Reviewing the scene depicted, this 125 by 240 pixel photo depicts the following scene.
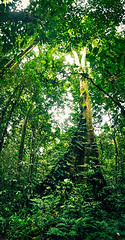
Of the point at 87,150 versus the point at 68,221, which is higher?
the point at 87,150

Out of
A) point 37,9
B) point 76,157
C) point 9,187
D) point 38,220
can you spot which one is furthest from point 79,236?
point 37,9

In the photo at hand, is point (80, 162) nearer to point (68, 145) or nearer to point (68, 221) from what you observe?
point (68, 145)

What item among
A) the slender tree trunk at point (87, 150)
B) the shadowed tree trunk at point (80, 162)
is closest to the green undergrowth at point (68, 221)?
the shadowed tree trunk at point (80, 162)

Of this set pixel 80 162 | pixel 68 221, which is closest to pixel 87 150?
pixel 80 162

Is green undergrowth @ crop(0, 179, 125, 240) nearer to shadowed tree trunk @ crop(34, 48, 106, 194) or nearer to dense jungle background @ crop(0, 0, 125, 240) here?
dense jungle background @ crop(0, 0, 125, 240)

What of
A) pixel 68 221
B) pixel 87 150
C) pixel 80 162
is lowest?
pixel 68 221

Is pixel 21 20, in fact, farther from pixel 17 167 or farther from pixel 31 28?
pixel 17 167

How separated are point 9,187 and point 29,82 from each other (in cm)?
448

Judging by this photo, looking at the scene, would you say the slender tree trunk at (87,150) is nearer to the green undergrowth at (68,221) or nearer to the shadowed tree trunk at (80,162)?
the shadowed tree trunk at (80,162)

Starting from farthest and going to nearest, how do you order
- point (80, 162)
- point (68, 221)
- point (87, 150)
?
point (87, 150) < point (80, 162) < point (68, 221)

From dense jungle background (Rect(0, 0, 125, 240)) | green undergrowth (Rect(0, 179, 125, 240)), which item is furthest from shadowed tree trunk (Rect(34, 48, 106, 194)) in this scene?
green undergrowth (Rect(0, 179, 125, 240))

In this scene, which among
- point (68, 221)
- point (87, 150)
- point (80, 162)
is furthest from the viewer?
point (87, 150)

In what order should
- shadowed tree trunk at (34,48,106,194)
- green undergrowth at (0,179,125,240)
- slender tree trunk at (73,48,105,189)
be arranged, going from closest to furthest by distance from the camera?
green undergrowth at (0,179,125,240)
shadowed tree trunk at (34,48,106,194)
slender tree trunk at (73,48,105,189)

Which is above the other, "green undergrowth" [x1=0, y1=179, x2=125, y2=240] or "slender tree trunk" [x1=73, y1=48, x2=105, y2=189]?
"slender tree trunk" [x1=73, y1=48, x2=105, y2=189]
